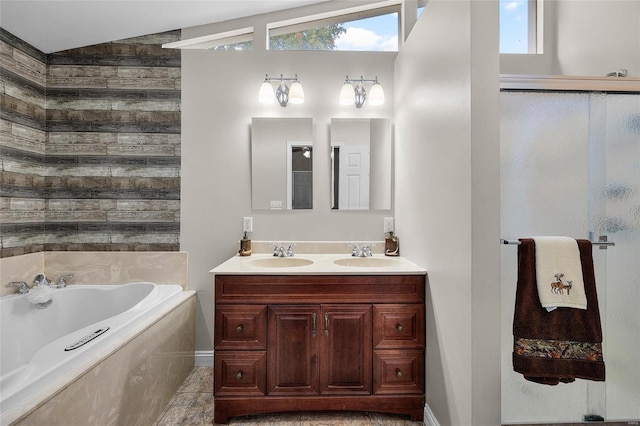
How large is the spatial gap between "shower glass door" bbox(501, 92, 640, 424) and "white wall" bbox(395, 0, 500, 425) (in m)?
0.12

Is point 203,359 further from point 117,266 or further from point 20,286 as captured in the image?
point 20,286

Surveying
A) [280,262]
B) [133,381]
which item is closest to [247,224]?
[280,262]

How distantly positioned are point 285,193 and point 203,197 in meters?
0.63

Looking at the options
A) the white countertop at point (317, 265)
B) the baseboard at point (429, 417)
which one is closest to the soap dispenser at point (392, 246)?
the white countertop at point (317, 265)

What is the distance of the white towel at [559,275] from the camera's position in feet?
4.57

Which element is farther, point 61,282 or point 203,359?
point 203,359

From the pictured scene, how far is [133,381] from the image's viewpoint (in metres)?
1.65

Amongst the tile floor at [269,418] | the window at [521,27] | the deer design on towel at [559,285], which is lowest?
the tile floor at [269,418]

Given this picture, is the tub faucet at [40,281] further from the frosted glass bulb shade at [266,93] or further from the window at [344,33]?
the window at [344,33]

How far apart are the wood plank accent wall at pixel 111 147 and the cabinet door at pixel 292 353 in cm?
118

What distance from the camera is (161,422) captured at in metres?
1.88

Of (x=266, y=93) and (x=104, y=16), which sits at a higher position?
(x=104, y=16)

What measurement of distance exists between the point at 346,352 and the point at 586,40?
258 centimetres

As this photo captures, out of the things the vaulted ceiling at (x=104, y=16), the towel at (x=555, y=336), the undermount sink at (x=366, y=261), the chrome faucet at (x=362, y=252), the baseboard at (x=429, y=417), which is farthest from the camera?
the chrome faucet at (x=362, y=252)
